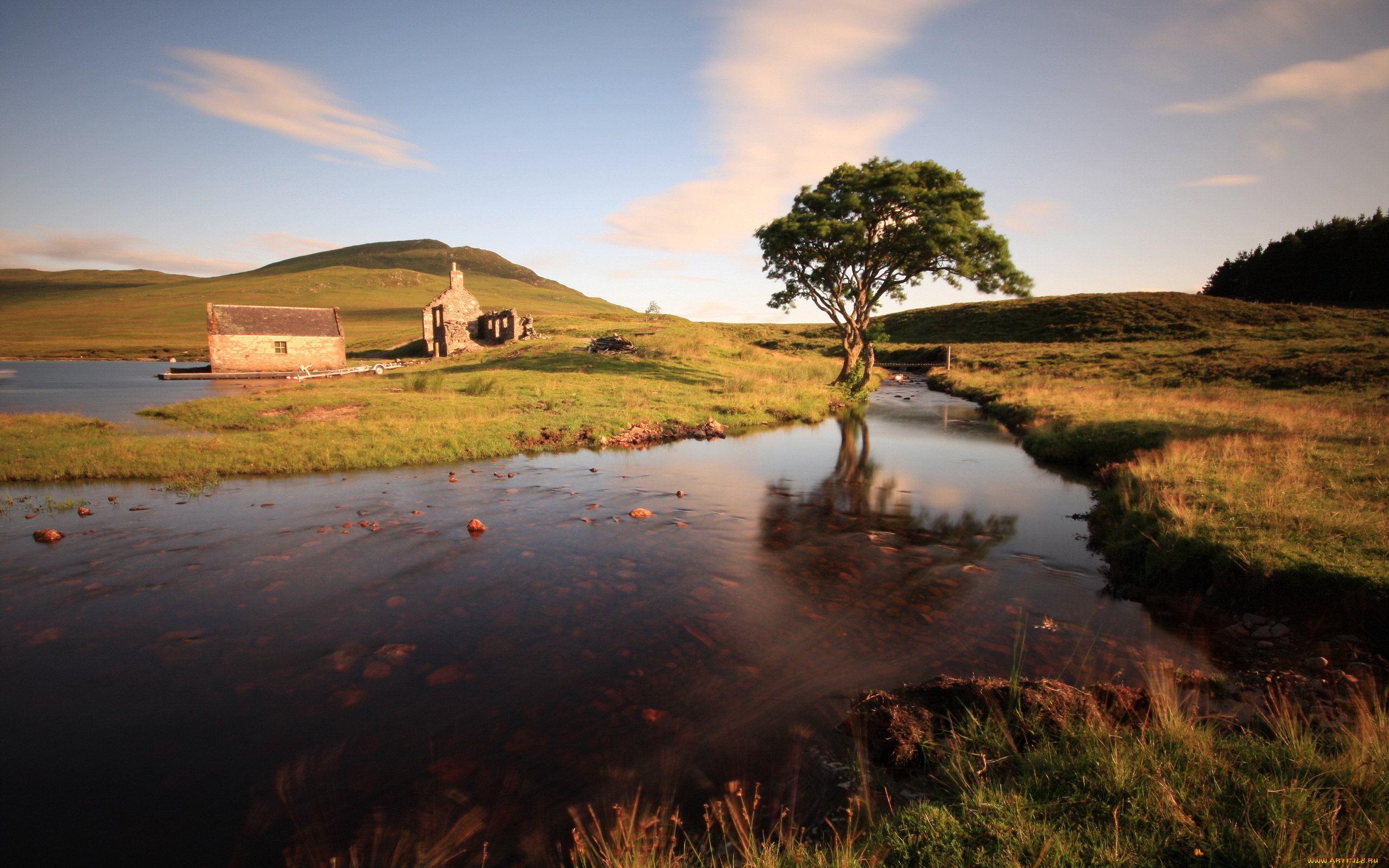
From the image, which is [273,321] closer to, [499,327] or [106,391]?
[106,391]

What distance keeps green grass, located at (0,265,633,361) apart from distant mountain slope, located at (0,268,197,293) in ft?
2.26

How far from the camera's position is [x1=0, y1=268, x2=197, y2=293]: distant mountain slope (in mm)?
148875

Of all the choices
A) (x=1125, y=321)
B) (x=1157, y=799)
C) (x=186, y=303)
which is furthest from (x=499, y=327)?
(x=186, y=303)

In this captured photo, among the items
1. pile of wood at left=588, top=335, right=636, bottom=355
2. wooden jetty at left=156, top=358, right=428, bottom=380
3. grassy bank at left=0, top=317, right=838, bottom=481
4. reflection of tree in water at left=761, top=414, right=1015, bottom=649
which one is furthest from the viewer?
wooden jetty at left=156, top=358, right=428, bottom=380

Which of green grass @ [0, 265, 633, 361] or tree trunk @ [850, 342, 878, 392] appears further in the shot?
green grass @ [0, 265, 633, 361]

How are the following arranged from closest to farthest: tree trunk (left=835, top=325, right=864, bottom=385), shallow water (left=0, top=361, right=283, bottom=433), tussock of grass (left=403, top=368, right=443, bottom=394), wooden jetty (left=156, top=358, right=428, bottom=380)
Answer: shallow water (left=0, top=361, right=283, bottom=433) < tussock of grass (left=403, top=368, right=443, bottom=394) < tree trunk (left=835, top=325, right=864, bottom=385) < wooden jetty (left=156, top=358, right=428, bottom=380)

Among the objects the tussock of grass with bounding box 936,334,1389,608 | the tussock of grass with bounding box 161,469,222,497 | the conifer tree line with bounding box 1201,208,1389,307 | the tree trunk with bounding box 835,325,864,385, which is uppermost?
the conifer tree line with bounding box 1201,208,1389,307

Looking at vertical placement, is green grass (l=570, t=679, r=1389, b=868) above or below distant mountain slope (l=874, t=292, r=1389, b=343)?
below

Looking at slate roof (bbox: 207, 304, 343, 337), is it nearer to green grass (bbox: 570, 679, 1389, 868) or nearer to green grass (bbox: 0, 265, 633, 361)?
green grass (bbox: 0, 265, 633, 361)

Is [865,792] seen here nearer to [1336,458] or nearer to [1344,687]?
[1344,687]

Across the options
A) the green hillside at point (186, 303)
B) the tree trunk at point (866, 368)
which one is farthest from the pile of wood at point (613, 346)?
the green hillside at point (186, 303)

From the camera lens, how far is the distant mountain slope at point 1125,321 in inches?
2103

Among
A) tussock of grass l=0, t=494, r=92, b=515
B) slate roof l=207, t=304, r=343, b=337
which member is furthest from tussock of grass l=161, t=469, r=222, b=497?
slate roof l=207, t=304, r=343, b=337

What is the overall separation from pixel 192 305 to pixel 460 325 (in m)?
111
